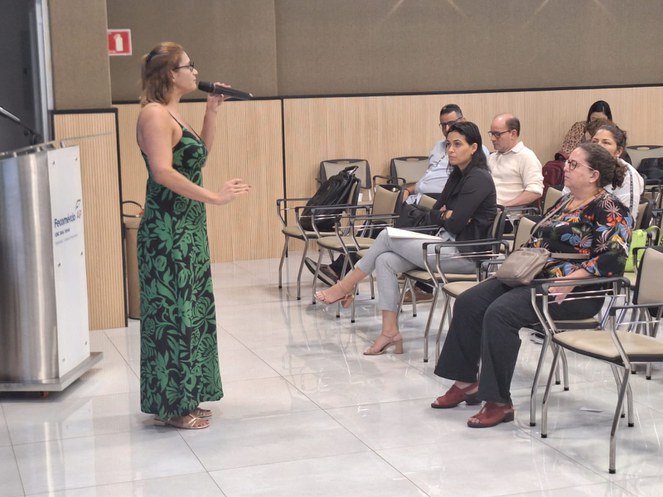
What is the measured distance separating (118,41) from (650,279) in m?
6.39

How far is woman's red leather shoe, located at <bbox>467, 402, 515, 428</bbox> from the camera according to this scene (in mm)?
4723

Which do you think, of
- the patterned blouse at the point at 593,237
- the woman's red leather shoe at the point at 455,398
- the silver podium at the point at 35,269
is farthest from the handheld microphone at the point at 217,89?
the woman's red leather shoe at the point at 455,398

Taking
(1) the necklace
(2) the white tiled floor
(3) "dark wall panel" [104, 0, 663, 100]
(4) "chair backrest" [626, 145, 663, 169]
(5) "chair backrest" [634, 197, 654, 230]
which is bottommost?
(2) the white tiled floor

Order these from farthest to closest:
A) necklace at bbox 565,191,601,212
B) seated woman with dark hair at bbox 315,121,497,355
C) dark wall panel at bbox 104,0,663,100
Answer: dark wall panel at bbox 104,0,663,100 < seated woman with dark hair at bbox 315,121,497,355 < necklace at bbox 565,191,601,212

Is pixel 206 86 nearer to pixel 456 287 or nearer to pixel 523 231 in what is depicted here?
pixel 456 287

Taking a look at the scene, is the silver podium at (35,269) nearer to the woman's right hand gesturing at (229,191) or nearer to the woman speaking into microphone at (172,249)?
the woman speaking into microphone at (172,249)

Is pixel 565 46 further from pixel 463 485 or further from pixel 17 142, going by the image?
pixel 463 485

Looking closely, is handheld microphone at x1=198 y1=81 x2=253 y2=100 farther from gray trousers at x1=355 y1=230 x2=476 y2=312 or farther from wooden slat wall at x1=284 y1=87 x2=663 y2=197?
wooden slat wall at x1=284 y1=87 x2=663 y2=197

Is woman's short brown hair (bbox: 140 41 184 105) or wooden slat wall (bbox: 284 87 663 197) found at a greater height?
woman's short brown hair (bbox: 140 41 184 105)

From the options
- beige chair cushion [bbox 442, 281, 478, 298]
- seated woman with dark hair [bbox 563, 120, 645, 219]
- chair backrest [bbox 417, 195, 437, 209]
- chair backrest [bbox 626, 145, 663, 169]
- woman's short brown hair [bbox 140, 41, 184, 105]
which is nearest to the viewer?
woman's short brown hair [bbox 140, 41, 184, 105]

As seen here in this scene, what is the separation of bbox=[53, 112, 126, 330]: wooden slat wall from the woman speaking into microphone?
2107 mm

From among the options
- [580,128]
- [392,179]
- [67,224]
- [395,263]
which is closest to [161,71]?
[67,224]

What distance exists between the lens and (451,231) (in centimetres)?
600

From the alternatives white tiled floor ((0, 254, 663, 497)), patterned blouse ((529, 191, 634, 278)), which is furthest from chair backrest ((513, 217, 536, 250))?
white tiled floor ((0, 254, 663, 497))
